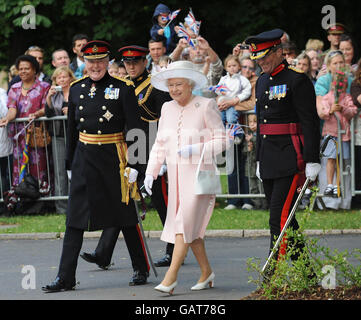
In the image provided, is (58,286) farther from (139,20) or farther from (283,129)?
(139,20)

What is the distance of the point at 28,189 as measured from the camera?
547 inches

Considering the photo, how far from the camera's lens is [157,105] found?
10180 mm

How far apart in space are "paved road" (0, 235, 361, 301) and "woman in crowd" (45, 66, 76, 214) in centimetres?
213

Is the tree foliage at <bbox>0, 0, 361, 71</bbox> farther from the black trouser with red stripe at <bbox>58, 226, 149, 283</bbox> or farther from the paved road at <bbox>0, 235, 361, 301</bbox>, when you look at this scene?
the black trouser with red stripe at <bbox>58, 226, 149, 283</bbox>

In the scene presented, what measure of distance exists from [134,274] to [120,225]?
472 millimetres

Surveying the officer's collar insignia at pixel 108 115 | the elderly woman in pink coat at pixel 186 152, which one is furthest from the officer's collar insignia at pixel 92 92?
the elderly woman in pink coat at pixel 186 152

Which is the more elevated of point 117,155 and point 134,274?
point 117,155

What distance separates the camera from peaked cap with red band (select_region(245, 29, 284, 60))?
8445mm

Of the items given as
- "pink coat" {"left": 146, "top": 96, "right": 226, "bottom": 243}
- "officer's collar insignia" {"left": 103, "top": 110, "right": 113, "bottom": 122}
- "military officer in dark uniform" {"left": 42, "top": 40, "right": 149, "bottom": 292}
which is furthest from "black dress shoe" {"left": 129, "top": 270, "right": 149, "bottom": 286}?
"officer's collar insignia" {"left": 103, "top": 110, "right": 113, "bottom": 122}

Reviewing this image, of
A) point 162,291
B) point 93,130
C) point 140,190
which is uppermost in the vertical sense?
point 93,130

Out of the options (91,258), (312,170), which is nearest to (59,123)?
(91,258)

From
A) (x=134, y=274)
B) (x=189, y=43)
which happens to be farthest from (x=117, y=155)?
(x=189, y=43)

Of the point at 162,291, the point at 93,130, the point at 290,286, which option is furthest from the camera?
the point at 93,130

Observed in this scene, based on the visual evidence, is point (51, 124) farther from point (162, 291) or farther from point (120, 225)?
point (162, 291)
